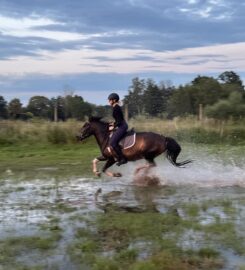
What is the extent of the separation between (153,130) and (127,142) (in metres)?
11.6

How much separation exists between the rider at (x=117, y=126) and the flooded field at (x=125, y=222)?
2.61 ft

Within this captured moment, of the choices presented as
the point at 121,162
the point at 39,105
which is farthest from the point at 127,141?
the point at 39,105

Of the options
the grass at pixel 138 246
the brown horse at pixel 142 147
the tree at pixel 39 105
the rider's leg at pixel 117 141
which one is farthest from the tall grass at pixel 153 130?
the tree at pixel 39 105

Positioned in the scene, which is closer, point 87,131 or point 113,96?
point 113,96

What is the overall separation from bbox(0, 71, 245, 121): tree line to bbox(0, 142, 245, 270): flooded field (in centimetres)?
2169

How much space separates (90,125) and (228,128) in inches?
533

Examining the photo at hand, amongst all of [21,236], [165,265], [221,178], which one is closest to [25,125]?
[221,178]

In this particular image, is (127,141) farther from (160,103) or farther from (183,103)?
(160,103)

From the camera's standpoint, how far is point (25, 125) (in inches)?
1055

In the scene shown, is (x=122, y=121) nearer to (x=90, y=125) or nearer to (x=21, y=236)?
(x=90, y=125)

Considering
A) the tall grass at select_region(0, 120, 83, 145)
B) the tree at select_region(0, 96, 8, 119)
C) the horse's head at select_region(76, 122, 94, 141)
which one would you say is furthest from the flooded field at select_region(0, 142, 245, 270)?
the tree at select_region(0, 96, 8, 119)

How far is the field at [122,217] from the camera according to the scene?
6.30 m

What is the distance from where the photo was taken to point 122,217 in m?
8.80

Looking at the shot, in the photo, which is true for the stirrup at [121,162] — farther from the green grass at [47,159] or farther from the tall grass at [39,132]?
the tall grass at [39,132]
